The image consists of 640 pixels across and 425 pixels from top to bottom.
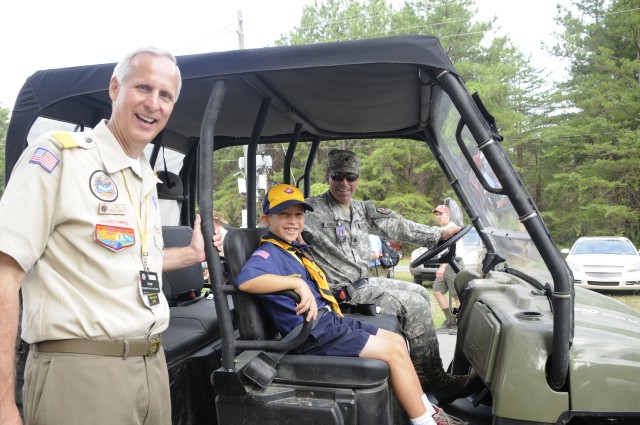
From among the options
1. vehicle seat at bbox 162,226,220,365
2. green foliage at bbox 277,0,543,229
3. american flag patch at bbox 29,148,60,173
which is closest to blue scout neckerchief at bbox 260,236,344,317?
vehicle seat at bbox 162,226,220,365

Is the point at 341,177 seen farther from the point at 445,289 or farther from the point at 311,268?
the point at 445,289

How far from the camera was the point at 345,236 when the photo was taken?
325cm

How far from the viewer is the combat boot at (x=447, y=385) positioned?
8.59ft

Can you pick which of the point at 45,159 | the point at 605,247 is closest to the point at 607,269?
the point at 605,247

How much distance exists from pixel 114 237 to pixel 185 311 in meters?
1.72

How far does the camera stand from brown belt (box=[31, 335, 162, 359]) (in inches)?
55.9

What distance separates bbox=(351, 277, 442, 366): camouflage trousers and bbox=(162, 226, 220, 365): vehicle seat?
876 millimetres

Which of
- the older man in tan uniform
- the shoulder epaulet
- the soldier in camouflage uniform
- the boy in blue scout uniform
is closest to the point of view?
the older man in tan uniform

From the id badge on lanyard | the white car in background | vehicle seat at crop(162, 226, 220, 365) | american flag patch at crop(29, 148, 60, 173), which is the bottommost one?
the white car in background

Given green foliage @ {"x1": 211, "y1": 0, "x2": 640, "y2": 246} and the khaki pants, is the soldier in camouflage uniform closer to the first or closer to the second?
the khaki pants

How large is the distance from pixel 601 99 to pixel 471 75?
15.6 ft

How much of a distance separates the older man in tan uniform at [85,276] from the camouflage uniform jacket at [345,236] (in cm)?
167

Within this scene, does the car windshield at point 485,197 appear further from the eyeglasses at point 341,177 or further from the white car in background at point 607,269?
the white car in background at point 607,269

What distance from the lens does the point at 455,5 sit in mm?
21797
